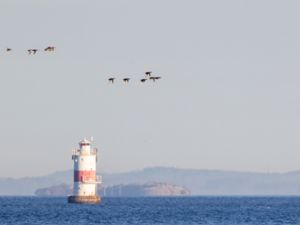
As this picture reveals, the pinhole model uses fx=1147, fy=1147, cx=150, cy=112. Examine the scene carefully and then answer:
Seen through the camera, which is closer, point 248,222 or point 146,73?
point 146,73

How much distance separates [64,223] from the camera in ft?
496

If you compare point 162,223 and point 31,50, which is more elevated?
point 31,50

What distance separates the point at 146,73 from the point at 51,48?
31.6 ft

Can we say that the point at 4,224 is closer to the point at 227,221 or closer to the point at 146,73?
the point at 227,221

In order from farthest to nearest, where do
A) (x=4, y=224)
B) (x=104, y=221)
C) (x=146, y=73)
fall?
1. (x=104, y=221)
2. (x=4, y=224)
3. (x=146, y=73)

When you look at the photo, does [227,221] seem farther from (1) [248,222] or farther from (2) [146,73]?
(2) [146,73]

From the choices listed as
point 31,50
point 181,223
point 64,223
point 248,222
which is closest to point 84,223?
point 64,223

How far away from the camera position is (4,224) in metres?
149

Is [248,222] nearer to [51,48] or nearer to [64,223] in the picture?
[64,223]

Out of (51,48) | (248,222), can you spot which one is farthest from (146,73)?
(248,222)

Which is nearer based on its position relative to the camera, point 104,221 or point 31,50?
point 31,50

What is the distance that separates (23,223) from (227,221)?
101 ft

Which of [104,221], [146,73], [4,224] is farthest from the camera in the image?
[104,221]

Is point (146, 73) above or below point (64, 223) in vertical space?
above
